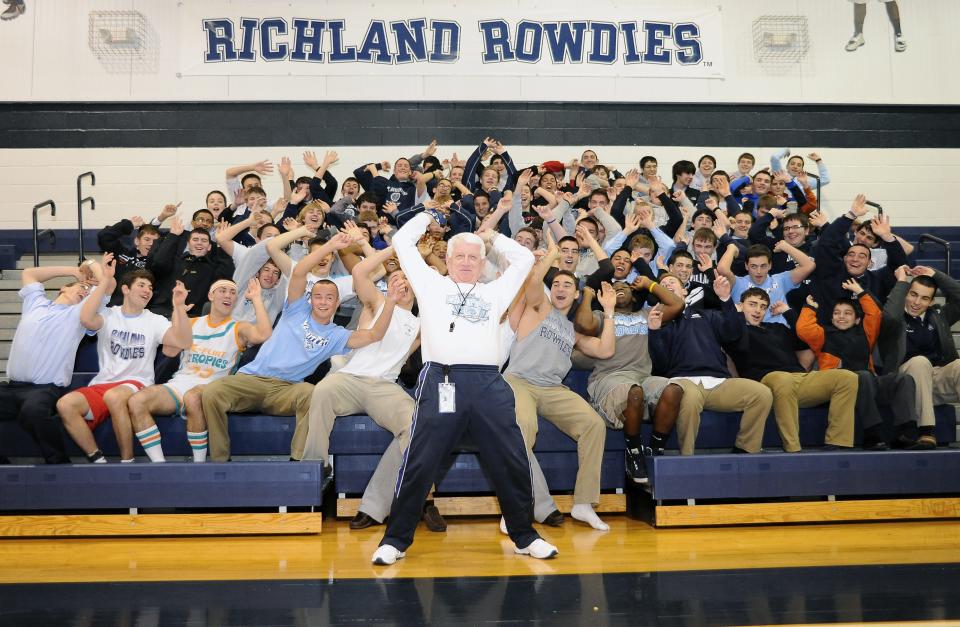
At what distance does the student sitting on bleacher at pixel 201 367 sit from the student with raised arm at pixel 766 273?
3.20 m

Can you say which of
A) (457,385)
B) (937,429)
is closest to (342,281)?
(457,385)

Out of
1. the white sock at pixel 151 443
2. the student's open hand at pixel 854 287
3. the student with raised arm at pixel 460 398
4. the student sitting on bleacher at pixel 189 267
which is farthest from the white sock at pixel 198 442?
the student's open hand at pixel 854 287

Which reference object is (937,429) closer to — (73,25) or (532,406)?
(532,406)

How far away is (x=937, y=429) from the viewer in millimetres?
5602

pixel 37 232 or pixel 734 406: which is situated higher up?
pixel 37 232

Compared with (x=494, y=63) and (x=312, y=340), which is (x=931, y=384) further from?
(x=494, y=63)

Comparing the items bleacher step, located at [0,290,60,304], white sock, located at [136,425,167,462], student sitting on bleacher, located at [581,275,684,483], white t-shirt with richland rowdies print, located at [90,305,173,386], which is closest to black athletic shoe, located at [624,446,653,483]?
student sitting on bleacher, located at [581,275,684,483]

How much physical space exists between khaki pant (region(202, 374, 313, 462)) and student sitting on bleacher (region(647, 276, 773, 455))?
2.20m

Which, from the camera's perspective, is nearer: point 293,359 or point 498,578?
point 498,578

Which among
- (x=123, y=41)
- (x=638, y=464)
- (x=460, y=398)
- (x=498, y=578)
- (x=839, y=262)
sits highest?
(x=123, y=41)

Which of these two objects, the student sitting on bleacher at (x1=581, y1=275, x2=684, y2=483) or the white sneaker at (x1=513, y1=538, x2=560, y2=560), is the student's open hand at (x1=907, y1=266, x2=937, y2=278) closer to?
the student sitting on bleacher at (x1=581, y1=275, x2=684, y2=483)

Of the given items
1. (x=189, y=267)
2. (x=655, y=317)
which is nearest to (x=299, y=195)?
(x=189, y=267)

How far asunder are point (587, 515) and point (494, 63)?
705 centimetres

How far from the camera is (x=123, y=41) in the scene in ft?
33.5
